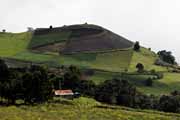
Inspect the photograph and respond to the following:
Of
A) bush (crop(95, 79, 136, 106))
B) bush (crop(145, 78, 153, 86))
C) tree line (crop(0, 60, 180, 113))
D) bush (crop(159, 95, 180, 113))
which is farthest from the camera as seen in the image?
bush (crop(145, 78, 153, 86))

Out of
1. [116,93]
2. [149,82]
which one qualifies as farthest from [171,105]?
[149,82]

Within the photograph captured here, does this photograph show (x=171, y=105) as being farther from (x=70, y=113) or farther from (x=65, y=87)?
(x=70, y=113)

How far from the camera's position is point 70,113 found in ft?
327

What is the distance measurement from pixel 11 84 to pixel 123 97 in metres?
42.0

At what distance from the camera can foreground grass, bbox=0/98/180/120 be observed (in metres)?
93.1

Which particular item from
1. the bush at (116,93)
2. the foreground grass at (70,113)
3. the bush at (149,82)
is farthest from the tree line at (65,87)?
the bush at (149,82)

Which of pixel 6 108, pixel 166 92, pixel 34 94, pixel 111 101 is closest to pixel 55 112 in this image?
pixel 6 108

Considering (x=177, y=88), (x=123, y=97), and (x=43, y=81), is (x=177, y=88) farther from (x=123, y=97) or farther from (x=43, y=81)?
(x=43, y=81)

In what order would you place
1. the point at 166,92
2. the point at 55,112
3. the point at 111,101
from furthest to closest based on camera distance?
the point at 166,92, the point at 111,101, the point at 55,112

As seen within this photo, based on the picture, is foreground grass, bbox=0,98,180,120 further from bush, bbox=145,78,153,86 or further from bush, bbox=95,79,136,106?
bush, bbox=145,78,153,86

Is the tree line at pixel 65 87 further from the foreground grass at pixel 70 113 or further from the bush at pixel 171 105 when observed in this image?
the foreground grass at pixel 70 113

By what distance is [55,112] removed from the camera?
9962 cm

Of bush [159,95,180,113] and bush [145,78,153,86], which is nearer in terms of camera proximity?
bush [159,95,180,113]

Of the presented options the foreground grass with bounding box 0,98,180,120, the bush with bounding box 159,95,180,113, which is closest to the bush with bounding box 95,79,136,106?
the bush with bounding box 159,95,180,113
